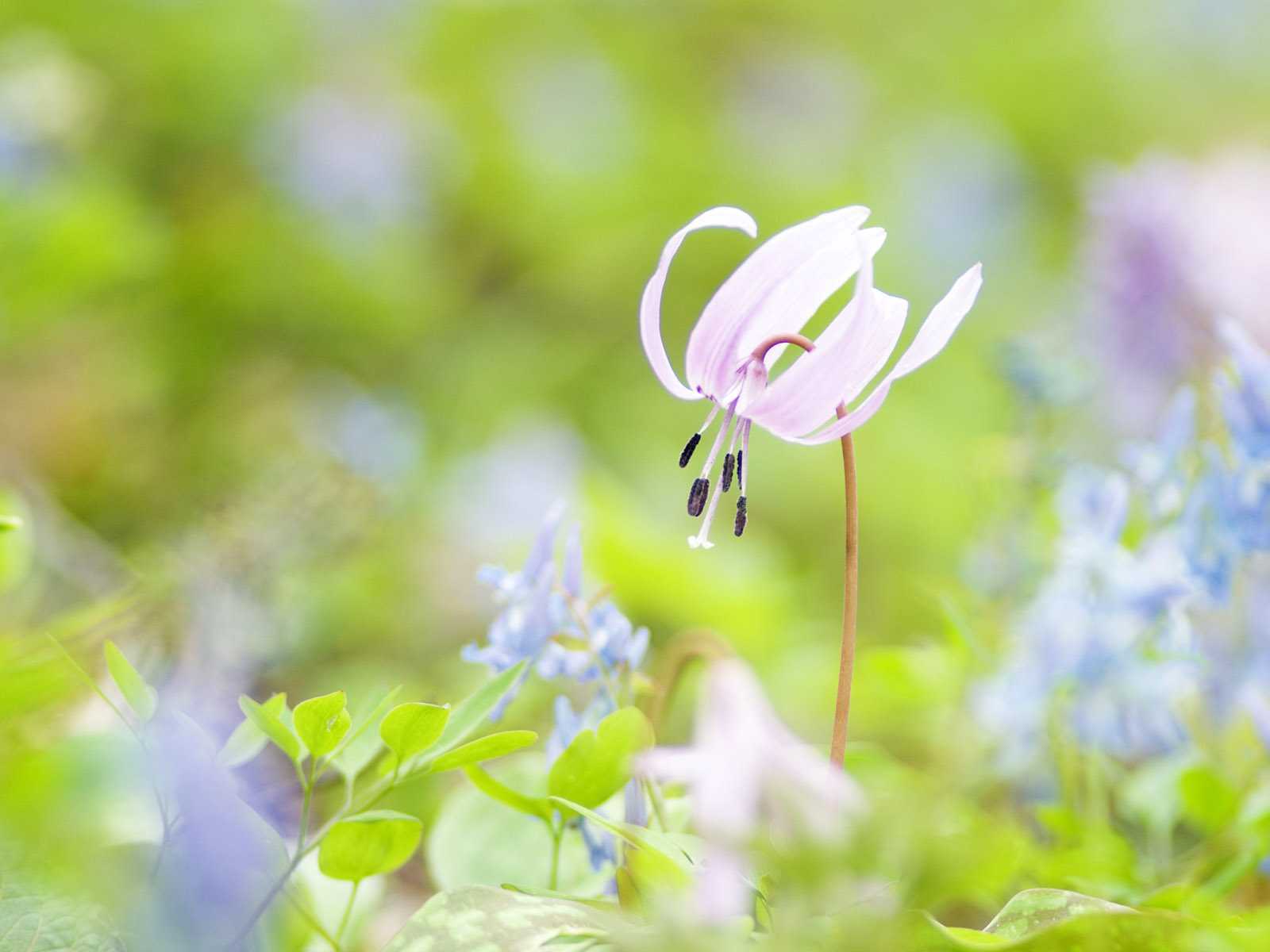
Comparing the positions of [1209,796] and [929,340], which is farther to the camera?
[1209,796]

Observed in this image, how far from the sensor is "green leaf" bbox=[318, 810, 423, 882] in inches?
25.4

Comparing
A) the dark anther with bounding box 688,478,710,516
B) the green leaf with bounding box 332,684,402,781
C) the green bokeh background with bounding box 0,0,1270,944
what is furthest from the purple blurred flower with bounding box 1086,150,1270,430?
the green leaf with bounding box 332,684,402,781

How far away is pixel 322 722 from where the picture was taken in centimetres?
63

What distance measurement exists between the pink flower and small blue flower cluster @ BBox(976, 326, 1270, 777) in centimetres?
36

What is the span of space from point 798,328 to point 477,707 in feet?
0.95

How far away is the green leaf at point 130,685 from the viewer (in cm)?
61

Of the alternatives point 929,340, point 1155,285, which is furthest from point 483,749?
point 1155,285

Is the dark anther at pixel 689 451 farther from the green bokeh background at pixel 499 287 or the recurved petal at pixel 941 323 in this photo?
the green bokeh background at pixel 499 287

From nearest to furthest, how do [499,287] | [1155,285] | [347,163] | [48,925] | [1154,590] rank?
[48,925], [1154,590], [1155,285], [347,163], [499,287]

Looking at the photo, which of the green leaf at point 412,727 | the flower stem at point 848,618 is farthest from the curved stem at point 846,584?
the green leaf at point 412,727

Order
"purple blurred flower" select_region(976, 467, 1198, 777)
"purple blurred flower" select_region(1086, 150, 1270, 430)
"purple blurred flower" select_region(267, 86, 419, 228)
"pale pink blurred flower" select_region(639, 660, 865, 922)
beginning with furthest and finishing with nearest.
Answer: "purple blurred flower" select_region(267, 86, 419, 228) → "purple blurred flower" select_region(1086, 150, 1270, 430) → "purple blurred flower" select_region(976, 467, 1198, 777) → "pale pink blurred flower" select_region(639, 660, 865, 922)

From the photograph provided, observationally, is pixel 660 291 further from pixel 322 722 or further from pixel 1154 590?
pixel 1154 590

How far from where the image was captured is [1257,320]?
197cm

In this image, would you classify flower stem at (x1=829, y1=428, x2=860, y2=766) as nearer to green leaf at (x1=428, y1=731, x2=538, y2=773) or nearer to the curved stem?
the curved stem
